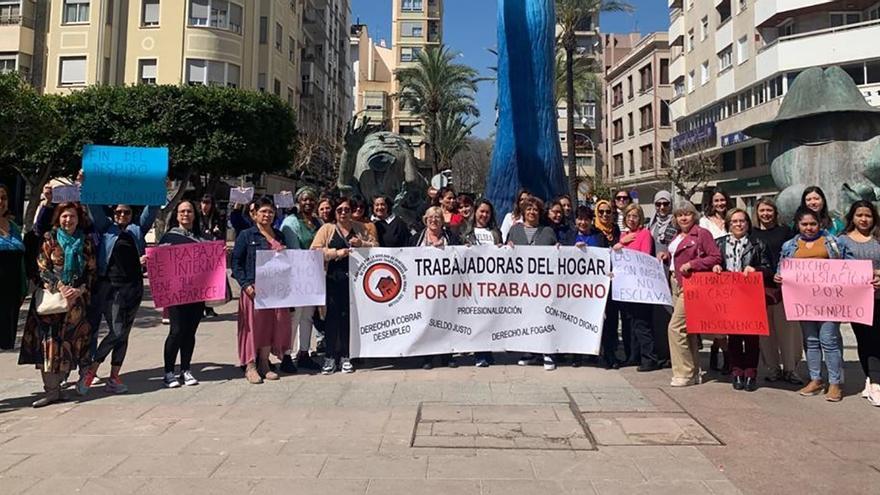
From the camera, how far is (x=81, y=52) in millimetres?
31938

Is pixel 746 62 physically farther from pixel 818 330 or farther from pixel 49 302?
pixel 49 302

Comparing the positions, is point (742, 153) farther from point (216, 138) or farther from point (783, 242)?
point (783, 242)

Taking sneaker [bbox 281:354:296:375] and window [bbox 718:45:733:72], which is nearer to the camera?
sneaker [bbox 281:354:296:375]

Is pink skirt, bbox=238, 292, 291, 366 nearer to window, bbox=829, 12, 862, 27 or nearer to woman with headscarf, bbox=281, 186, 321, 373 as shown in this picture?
woman with headscarf, bbox=281, 186, 321, 373

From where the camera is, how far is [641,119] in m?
50.3

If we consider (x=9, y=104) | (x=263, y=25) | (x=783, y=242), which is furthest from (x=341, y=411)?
(x=263, y=25)

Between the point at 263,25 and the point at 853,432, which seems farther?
the point at 263,25

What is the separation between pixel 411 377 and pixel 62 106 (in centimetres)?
2471

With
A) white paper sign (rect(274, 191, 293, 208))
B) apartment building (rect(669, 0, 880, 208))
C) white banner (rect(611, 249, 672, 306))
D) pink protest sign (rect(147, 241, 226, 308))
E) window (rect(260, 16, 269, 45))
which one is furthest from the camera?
window (rect(260, 16, 269, 45))

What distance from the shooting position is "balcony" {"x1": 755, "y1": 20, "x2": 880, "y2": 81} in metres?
27.0

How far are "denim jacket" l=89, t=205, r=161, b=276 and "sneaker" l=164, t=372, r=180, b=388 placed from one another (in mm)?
1137

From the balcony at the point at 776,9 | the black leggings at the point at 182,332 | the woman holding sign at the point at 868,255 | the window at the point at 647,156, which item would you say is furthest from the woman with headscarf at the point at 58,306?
the window at the point at 647,156

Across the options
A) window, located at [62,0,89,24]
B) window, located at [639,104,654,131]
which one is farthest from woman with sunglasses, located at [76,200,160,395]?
window, located at [639,104,654,131]

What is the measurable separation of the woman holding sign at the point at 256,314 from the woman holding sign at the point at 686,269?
3860 mm
